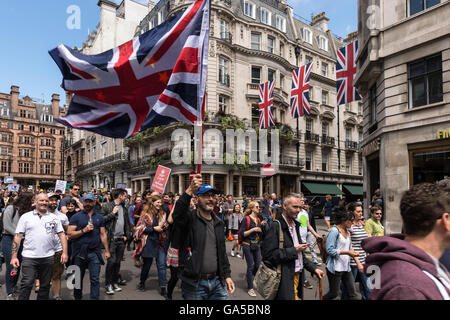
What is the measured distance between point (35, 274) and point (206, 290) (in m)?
3.21

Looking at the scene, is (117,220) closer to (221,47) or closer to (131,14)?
(221,47)

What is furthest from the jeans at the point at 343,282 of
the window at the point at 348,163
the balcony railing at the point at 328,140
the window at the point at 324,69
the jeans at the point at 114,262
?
the window at the point at 324,69

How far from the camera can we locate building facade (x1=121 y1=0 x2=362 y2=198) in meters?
26.7

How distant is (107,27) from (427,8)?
38443mm

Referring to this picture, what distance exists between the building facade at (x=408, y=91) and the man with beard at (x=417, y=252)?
1191 cm

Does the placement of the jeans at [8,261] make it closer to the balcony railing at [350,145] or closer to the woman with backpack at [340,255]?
the woman with backpack at [340,255]

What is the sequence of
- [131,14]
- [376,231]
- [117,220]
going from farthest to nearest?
[131,14] → [117,220] → [376,231]

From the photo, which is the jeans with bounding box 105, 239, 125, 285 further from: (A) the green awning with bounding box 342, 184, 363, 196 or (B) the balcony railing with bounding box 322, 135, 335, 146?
(A) the green awning with bounding box 342, 184, 363, 196

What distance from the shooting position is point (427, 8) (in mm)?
12211

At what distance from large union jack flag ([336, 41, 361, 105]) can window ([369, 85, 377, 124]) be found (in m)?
1.06

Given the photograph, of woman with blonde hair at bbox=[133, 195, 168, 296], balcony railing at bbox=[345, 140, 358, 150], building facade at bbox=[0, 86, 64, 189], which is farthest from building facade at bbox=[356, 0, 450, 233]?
building facade at bbox=[0, 86, 64, 189]

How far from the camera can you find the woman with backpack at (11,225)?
20.0ft

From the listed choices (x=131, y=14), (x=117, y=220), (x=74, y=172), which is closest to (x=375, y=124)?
(x=117, y=220)

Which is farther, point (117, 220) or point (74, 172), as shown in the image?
point (74, 172)
